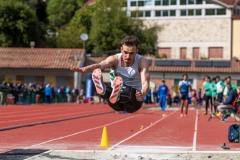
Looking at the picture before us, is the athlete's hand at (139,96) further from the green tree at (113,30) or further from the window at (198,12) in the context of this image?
the window at (198,12)

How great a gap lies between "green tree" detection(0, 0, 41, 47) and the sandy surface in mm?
51897

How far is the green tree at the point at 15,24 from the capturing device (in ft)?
197

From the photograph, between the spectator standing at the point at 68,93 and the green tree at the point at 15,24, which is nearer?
the spectator standing at the point at 68,93

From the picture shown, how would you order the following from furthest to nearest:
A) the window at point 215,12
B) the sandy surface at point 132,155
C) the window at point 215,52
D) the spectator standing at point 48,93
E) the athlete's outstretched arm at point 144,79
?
the window at point 215,12, the window at point 215,52, the spectator standing at point 48,93, the sandy surface at point 132,155, the athlete's outstretched arm at point 144,79

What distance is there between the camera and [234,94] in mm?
17328

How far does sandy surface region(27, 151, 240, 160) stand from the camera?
8961 millimetres

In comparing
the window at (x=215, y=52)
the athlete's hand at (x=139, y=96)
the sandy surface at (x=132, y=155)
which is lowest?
the sandy surface at (x=132, y=155)

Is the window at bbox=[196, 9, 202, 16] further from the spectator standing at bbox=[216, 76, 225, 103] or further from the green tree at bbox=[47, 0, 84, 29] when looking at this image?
the spectator standing at bbox=[216, 76, 225, 103]

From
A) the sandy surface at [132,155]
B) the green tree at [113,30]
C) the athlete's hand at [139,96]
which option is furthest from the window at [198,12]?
the athlete's hand at [139,96]

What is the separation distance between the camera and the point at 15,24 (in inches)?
2375

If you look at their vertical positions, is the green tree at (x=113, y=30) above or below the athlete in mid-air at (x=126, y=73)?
above

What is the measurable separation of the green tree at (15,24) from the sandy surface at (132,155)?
51.9m

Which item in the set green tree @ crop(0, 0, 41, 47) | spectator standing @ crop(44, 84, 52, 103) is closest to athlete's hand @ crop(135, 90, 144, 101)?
spectator standing @ crop(44, 84, 52, 103)

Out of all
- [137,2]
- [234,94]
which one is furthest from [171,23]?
[234,94]
